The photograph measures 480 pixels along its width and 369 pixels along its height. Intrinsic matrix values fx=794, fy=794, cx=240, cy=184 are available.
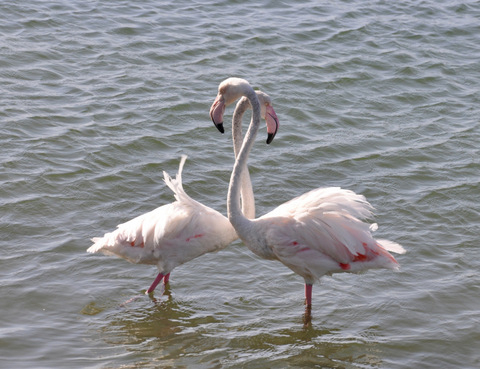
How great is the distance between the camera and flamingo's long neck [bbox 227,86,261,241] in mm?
6090

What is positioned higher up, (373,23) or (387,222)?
(373,23)

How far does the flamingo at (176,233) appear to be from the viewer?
6.32 m

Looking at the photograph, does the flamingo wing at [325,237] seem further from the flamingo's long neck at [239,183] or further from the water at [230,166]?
the water at [230,166]

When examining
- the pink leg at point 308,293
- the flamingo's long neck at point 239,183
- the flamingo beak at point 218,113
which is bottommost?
the pink leg at point 308,293

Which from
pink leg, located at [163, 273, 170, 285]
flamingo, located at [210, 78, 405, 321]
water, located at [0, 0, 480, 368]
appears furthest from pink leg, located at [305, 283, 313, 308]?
pink leg, located at [163, 273, 170, 285]

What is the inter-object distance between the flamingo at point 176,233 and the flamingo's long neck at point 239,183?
5.9 inches

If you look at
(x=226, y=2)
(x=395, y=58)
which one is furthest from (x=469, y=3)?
(x=226, y=2)

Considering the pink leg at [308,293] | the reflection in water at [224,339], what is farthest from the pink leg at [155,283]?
the pink leg at [308,293]

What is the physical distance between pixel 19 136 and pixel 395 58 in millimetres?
5925

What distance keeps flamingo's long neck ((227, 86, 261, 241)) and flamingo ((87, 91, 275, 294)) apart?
150mm

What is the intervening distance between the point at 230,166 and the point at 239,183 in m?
2.53

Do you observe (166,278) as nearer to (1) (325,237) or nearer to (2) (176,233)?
(2) (176,233)

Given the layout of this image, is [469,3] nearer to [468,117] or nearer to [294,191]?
[468,117]

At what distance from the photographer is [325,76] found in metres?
11.2
